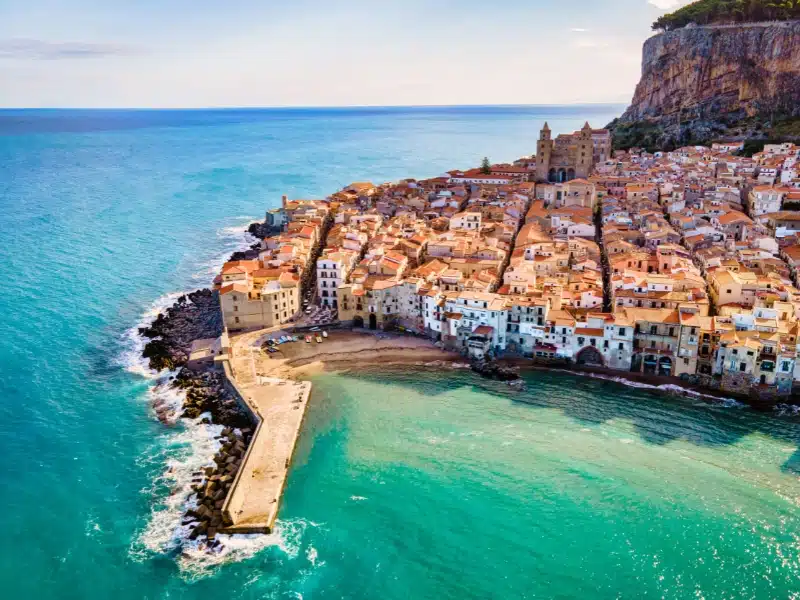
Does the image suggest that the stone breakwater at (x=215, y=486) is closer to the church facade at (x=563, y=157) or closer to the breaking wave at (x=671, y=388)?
the breaking wave at (x=671, y=388)

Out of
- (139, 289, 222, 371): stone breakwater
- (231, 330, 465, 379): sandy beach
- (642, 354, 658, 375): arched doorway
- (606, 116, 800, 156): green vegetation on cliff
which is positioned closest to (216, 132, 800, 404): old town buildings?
(642, 354, 658, 375): arched doorway

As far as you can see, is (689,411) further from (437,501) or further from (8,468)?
(8,468)

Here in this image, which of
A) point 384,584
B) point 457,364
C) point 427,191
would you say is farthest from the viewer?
point 427,191

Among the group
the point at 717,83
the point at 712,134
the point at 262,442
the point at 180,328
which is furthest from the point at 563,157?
the point at 262,442

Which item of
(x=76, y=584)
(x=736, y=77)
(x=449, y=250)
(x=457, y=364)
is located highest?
(x=736, y=77)

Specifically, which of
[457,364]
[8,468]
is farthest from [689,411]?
[8,468]

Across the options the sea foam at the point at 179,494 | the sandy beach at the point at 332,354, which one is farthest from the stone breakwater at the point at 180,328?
the sandy beach at the point at 332,354

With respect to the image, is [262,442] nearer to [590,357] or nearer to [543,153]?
[590,357]
